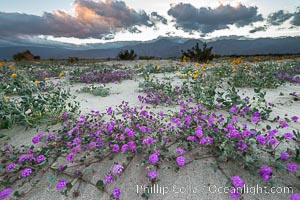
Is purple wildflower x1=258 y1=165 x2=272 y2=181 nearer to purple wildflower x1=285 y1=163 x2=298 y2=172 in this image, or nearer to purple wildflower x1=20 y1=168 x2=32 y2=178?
purple wildflower x1=285 y1=163 x2=298 y2=172

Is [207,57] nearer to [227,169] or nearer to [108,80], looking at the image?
[108,80]

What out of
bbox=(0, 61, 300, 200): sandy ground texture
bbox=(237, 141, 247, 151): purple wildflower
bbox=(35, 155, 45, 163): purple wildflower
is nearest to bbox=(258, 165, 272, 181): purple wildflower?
bbox=(0, 61, 300, 200): sandy ground texture

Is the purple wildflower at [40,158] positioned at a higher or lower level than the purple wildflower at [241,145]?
lower

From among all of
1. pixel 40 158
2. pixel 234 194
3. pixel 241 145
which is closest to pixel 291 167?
pixel 241 145

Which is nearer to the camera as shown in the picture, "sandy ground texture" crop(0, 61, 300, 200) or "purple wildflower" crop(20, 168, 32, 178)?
"sandy ground texture" crop(0, 61, 300, 200)

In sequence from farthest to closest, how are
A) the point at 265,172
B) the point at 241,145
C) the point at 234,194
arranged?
the point at 241,145 → the point at 265,172 → the point at 234,194

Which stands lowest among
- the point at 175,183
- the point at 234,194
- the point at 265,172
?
the point at 175,183

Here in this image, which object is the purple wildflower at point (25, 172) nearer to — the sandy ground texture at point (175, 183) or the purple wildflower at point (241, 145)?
the sandy ground texture at point (175, 183)

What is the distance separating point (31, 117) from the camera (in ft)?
11.3

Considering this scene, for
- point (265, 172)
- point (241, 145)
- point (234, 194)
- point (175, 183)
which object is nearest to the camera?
point (234, 194)

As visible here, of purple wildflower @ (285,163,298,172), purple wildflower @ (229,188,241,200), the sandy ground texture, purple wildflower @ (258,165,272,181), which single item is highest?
purple wildflower @ (285,163,298,172)

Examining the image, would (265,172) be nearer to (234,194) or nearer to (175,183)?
(234,194)

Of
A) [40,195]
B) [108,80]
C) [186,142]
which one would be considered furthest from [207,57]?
[40,195]

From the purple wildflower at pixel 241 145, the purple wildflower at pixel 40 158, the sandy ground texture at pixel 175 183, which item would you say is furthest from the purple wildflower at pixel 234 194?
the purple wildflower at pixel 40 158
